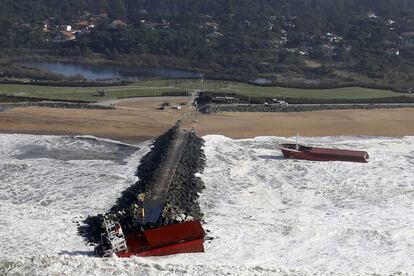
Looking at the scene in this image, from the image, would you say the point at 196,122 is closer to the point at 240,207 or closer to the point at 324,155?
the point at 324,155

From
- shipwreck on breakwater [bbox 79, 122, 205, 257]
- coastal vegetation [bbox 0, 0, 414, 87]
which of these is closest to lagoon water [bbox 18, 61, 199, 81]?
coastal vegetation [bbox 0, 0, 414, 87]

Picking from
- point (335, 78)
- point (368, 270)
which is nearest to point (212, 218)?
point (368, 270)

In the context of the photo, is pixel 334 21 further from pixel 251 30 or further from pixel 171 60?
pixel 171 60

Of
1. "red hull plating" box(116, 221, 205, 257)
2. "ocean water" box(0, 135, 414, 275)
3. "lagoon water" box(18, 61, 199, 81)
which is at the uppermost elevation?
"red hull plating" box(116, 221, 205, 257)

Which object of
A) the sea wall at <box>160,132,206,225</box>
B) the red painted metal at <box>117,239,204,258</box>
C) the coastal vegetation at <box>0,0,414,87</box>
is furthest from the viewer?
the coastal vegetation at <box>0,0,414,87</box>

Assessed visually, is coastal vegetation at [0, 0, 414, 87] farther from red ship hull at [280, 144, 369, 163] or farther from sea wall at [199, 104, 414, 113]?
red ship hull at [280, 144, 369, 163]
